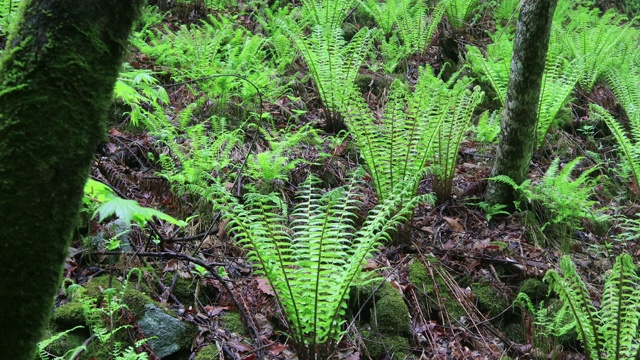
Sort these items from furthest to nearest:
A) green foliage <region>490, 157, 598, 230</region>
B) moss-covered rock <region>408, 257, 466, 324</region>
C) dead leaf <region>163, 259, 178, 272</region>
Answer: green foliage <region>490, 157, 598, 230</region>
moss-covered rock <region>408, 257, 466, 324</region>
dead leaf <region>163, 259, 178, 272</region>

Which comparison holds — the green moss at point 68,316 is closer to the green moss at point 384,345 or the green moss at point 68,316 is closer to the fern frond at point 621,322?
the green moss at point 384,345

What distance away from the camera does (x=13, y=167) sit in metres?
0.96

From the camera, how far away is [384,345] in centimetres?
288

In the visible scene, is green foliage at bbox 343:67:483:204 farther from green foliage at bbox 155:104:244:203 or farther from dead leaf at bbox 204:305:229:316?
dead leaf at bbox 204:305:229:316

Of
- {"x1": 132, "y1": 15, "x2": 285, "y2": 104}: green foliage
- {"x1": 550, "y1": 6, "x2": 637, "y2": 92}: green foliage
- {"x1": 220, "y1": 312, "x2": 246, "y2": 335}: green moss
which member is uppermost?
{"x1": 550, "y1": 6, "x2": 637, "y2": 92}: green foliage

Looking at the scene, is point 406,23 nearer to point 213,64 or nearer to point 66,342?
point 213,64

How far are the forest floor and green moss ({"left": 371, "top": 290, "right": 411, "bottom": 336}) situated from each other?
0.11 m

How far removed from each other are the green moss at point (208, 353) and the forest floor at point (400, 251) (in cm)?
5

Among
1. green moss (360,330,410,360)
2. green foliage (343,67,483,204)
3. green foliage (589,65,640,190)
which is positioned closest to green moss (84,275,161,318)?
green moss (360,330,410,360)

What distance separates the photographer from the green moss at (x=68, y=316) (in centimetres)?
230

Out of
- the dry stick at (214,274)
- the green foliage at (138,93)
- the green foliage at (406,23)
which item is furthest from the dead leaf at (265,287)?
the green foliage at (406,23)

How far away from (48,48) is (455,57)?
6238 mm

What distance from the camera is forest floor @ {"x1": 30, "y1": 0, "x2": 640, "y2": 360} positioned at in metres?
2.80

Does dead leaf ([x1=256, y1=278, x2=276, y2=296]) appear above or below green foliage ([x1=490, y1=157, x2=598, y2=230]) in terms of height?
below
